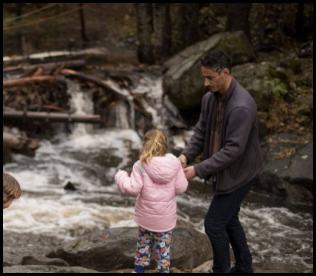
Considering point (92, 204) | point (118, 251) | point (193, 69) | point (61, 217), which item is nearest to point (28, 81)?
point (193, 69)

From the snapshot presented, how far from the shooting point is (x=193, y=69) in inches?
547

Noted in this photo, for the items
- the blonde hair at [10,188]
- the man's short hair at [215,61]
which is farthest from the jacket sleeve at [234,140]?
the blonde hair at [10,188]

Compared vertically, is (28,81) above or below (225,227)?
below

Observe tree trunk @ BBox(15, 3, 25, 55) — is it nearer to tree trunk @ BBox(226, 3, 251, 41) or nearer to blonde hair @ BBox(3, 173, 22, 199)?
tree trunk @ BBox(226, 3, 251, 41)

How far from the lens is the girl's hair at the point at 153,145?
5.10 m

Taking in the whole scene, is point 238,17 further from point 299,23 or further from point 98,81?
point 98,81

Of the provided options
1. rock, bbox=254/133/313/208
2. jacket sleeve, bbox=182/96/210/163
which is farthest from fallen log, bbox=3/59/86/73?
jacket sleeve, bbox=182/96/210/163

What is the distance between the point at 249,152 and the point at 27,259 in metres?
3.35

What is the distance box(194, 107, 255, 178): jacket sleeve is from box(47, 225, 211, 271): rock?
203cm

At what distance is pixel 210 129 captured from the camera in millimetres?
5414

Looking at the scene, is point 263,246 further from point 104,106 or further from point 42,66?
point 42,66

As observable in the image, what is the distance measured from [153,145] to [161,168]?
0.21 metres

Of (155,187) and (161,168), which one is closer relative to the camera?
(161,168)

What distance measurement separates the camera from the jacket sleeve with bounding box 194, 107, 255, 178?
503 cm
